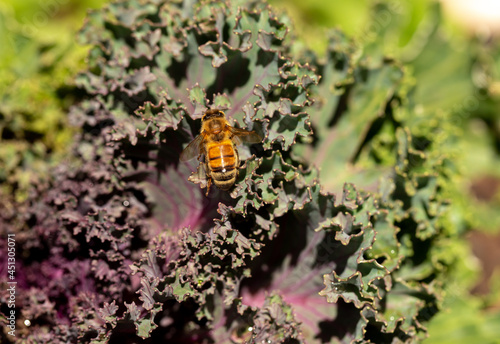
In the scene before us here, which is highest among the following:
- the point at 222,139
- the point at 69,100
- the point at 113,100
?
the point at 69,100

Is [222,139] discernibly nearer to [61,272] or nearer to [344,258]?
[344,258]

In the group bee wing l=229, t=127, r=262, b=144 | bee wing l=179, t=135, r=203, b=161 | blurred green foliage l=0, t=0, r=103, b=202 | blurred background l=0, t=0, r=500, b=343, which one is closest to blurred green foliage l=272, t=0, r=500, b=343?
blurred background l=0, t=0, r=500, b=343

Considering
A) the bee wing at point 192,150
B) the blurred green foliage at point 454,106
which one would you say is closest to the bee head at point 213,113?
the bee wing at point 192,150

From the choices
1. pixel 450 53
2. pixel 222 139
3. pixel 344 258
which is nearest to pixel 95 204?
pixel 222 139

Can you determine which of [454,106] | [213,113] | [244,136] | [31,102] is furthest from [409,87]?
[31,102]

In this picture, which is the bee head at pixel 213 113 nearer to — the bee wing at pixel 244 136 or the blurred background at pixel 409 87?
the bee wing at pixel 244 136

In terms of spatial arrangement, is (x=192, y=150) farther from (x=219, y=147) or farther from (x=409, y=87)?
(x=409, y=87)

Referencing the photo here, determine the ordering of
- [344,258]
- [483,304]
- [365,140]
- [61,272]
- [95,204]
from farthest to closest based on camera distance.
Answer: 1. [483,304]
2. [365,140]
3. [61,272]
4. [95,204]
5. [344,258]
